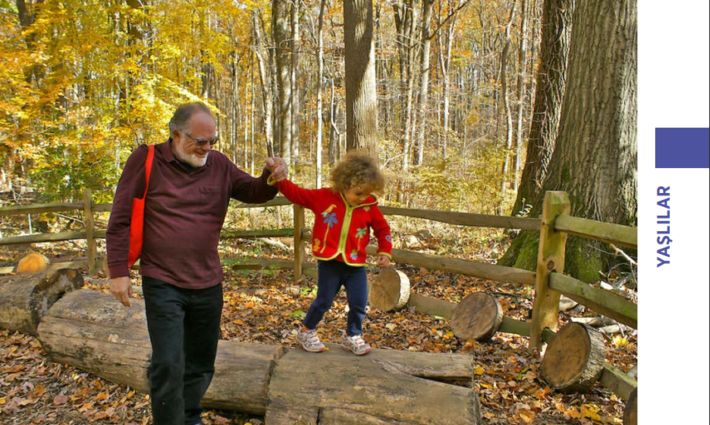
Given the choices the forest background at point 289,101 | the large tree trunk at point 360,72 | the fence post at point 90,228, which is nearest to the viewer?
the forest background at point 289,101

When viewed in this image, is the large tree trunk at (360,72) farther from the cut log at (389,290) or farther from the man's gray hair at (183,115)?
the man's gray hair at (183,115)

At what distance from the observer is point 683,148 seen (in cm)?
219

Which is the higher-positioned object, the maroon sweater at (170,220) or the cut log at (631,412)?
the maroon sweater at (170,220)

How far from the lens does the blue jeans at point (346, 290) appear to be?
354 cm

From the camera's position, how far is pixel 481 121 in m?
29.6

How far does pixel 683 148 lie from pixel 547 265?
2330 mm

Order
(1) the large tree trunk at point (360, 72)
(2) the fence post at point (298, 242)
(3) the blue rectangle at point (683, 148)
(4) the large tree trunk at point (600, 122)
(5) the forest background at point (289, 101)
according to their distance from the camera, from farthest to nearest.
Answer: (1) the large tree trunk at point (360, 72), (2) the fence post at point (298, 242), (5) the forest background at point (289, 101), (4) the large tree trunk at point (600, 122), (3) the blue rectangle at point (683, 148)

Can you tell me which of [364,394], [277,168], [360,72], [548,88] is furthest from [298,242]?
[548,88]

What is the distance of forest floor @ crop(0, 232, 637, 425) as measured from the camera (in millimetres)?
3480

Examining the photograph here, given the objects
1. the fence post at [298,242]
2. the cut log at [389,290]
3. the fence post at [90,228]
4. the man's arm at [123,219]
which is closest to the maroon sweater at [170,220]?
the man's arm at [123,219]

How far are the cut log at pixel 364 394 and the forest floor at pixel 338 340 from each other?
1.81 feet

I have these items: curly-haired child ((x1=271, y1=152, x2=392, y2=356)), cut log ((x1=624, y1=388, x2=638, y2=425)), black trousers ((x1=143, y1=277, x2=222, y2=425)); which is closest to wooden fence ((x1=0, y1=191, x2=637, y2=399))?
cut log ((x1=624, y1=388, x2=638, y2=425))

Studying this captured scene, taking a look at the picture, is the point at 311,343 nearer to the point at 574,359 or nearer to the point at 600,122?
the point at 574,359

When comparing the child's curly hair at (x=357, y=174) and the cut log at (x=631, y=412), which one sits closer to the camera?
the cut log at (x=631, y=412)
